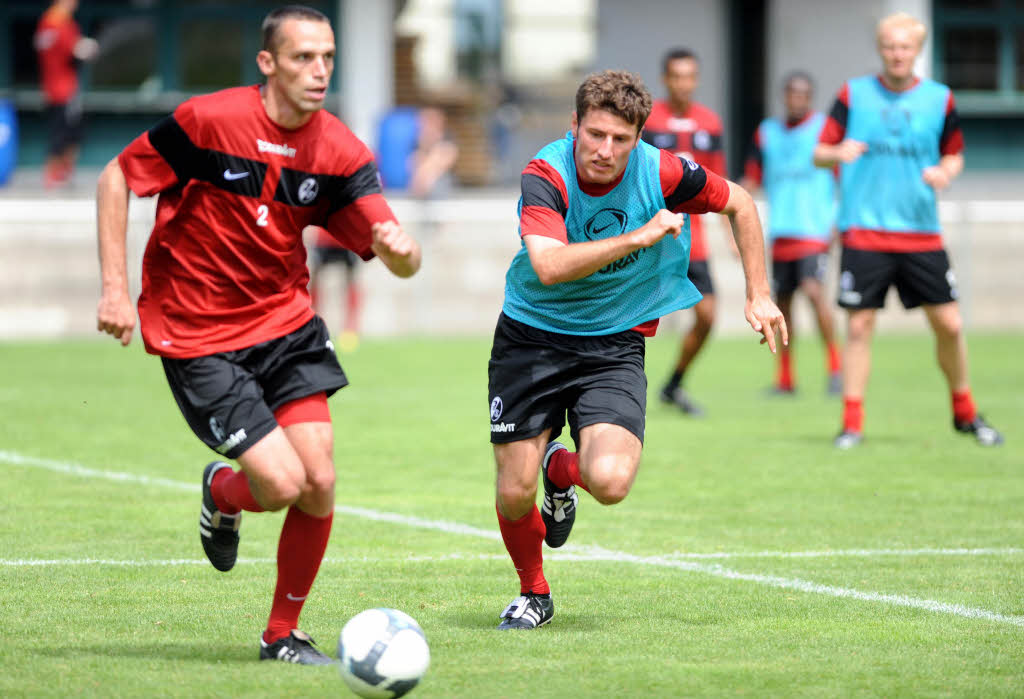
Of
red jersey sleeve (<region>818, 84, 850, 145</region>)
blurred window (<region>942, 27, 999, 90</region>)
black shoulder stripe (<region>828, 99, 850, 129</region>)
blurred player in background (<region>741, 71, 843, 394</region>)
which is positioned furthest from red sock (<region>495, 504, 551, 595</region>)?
blurred window (<region>942, 27, 999, 90</region>)

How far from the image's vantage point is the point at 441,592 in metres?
6.05

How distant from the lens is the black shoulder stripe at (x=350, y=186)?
5250 mm

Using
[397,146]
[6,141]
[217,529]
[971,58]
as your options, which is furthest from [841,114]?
[971,58]

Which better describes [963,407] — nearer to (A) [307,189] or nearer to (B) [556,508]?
(B) [556,508]

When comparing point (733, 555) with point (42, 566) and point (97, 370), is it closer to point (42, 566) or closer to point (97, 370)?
point (42, 566)

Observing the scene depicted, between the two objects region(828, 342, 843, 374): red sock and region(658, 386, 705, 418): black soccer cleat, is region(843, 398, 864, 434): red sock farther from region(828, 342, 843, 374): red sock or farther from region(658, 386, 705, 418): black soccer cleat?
region(828, 342, 843, 374): red sock

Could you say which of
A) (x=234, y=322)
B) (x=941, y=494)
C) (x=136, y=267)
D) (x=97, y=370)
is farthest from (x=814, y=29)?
(x=234, y=322)

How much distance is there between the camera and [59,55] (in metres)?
21.3

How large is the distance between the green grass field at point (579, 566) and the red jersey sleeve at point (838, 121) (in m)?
1.95

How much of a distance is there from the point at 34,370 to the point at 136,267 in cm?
435

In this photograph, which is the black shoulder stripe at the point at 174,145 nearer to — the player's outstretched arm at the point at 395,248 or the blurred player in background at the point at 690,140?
the player's outstretched arm at the point at 395,248

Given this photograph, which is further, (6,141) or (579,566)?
(6,141)

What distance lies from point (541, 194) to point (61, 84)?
17488 millimetres

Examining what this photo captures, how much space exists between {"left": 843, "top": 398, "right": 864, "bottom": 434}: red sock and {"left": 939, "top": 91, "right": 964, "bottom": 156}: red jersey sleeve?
164 cm
